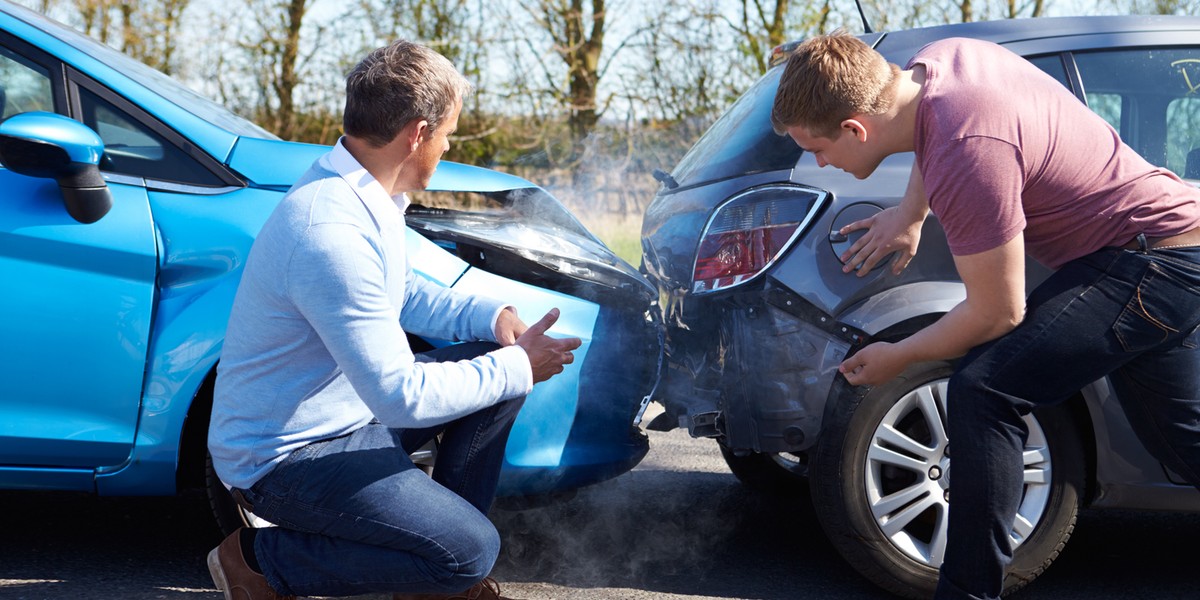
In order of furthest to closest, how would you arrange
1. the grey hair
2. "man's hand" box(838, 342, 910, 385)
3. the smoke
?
the smoke < "man's hand" box(838, 342, 910, 385) < the grey hair

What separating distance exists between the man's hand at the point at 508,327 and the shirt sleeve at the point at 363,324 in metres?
0.34

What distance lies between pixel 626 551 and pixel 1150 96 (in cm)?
197

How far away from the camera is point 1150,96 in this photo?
3096 millimetres

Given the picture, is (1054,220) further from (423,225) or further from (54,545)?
(54,545)

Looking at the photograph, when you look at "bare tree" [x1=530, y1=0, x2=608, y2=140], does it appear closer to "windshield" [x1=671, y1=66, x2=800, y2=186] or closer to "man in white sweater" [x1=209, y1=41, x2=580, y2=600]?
"windshield" [x1=671, y1=66, x2=800, y2=186]

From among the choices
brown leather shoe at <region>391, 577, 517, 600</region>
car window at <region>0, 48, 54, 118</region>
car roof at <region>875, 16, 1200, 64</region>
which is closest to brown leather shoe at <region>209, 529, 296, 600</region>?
brown leather shoe at <region>391, 577, 517, 600</region>

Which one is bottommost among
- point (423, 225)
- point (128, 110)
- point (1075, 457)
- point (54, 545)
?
point (54, 545)

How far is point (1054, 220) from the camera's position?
2367 mm

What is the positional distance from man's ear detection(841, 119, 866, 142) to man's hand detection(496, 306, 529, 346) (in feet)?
2.87

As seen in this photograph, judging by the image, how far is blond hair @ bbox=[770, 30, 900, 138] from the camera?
2.25m

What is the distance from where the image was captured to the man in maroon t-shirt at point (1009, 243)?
2219 millimetres

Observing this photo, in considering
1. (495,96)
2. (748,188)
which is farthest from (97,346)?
(495,96)

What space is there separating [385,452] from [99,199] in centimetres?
101

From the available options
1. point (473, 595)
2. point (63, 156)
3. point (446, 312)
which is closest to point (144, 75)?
point (63, 156)
